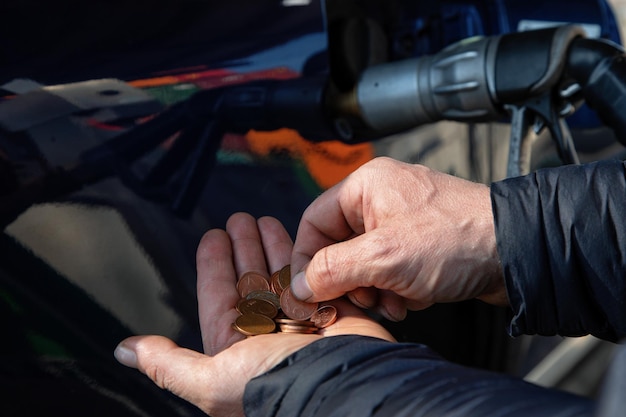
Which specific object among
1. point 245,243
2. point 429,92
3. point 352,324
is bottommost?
point 352,324

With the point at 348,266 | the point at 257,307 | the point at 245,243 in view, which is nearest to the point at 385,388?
the point at 348,266

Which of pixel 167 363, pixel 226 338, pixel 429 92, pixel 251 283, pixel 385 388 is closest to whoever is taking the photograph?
pixel 385 388

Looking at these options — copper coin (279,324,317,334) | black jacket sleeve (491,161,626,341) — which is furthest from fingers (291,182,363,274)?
black jacket sleeve (491,161,626,341)

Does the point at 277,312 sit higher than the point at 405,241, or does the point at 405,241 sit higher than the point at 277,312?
the point at 405,241

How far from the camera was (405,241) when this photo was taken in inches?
48.6

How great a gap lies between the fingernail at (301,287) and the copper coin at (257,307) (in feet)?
0.21

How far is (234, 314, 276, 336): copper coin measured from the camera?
126 cm

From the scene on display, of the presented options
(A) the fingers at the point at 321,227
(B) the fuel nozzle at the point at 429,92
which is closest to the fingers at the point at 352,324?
(A) the fingers at the point at 321,227

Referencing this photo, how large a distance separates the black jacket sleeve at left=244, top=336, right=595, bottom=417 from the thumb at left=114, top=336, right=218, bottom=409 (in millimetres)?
122

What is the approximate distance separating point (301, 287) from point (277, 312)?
0.33 feet

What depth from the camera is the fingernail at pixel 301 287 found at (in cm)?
127

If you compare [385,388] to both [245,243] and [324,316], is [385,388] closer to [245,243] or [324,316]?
[324,316]

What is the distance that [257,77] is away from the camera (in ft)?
4.89

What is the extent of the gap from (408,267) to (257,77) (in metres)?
0.51
